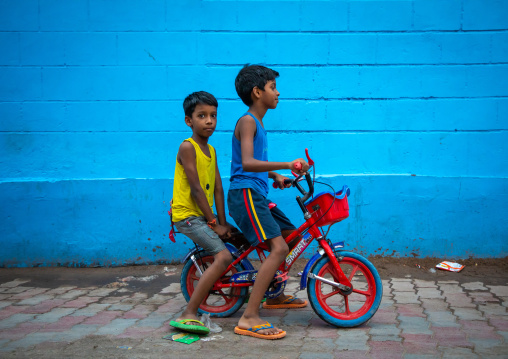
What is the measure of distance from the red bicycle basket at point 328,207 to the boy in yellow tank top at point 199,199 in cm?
63

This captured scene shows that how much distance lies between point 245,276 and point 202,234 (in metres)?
0.41

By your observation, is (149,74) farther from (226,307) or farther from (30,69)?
(226,307)

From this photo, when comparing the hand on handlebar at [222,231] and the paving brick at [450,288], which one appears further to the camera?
the paving brick at [450,288]

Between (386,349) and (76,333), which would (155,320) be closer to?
(76,333)

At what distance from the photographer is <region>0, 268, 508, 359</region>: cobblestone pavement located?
3.12 metres

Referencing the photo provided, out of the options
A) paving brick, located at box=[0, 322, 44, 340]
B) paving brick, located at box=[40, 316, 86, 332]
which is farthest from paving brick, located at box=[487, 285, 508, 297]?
paving brick, located at box=[0, 322, 44, 340]

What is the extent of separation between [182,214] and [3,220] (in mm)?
2620

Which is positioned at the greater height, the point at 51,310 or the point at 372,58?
the point at 372,58

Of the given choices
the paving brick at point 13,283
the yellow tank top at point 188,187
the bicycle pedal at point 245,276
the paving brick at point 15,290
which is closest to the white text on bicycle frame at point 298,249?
the bicycle pedal at point 245,276

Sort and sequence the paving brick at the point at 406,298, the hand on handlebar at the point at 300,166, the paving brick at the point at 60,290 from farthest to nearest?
the paving brick at the point at 60,290 < the paving brick at the point at 406,298 < the hand on handlebar at the point at 300,166

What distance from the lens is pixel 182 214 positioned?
143 inches

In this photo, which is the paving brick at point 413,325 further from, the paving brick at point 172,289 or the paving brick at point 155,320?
the paving brick at point 172,289

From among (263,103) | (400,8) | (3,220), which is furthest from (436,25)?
(3,220)

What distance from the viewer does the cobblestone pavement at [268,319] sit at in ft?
10.3
